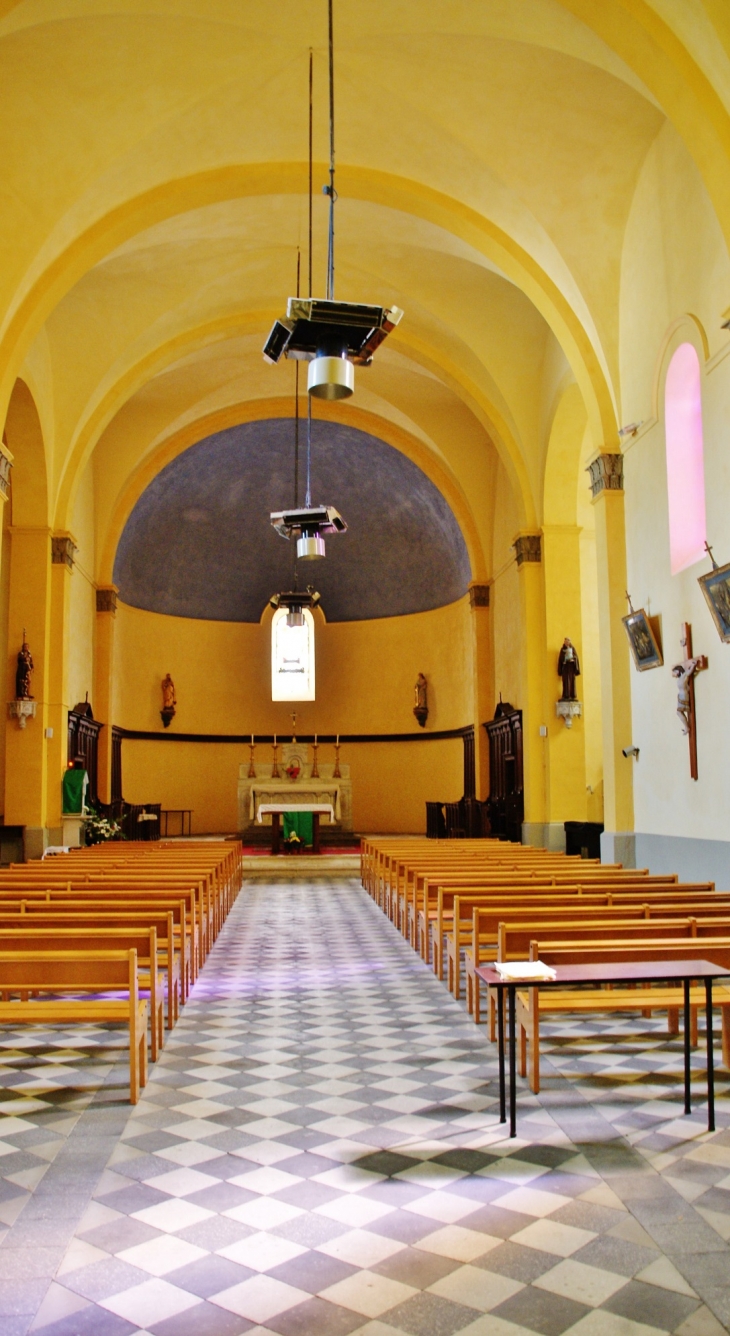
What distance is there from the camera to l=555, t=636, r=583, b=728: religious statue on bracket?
56.6 ft

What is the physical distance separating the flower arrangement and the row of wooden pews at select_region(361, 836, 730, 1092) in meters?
7.66

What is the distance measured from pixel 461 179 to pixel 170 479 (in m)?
13.5

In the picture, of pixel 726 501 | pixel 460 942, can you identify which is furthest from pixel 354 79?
pixel 460 942

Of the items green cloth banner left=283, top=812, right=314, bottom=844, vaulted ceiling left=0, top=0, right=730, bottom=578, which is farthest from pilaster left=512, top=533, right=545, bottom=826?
green cloth banner left=283, top=812, right=314, bottom=844

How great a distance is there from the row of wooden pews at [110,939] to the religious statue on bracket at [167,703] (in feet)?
42.5

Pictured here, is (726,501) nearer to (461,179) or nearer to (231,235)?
(461,179)

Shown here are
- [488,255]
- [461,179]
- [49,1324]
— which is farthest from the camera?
[488,255]

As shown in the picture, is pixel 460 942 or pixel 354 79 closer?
pixel 460 942

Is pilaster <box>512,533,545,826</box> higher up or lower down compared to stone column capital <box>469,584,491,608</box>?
lower down

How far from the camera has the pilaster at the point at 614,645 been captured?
12.6 metres

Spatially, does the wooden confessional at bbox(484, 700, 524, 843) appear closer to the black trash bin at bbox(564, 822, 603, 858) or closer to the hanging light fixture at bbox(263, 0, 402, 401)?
the black trash bin at bbox(564, 822, 603, 858)

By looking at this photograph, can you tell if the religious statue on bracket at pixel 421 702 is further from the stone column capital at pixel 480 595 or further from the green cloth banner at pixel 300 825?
the green cloth banner at pixel 300 825

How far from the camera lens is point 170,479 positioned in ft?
80.4

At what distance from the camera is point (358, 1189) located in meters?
3.98
